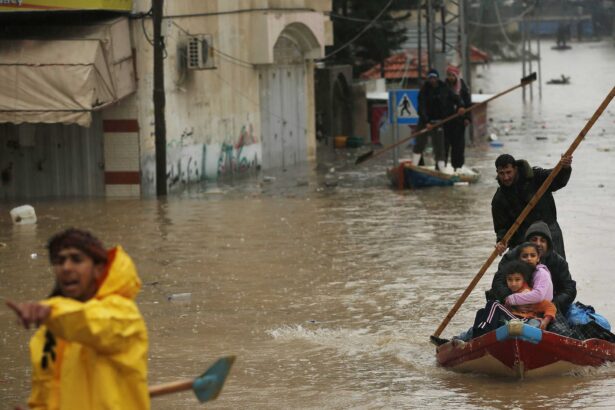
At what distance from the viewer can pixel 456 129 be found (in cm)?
2431

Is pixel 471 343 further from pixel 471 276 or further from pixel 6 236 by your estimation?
pixel 6 236

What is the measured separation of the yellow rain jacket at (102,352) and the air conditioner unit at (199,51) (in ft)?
62.4

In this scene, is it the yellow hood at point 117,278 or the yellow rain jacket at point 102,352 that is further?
the yellow hood at point 117,278

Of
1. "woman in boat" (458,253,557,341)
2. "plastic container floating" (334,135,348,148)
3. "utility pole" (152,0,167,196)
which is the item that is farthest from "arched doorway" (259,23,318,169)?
"woman in boat" (458,253,557,341)

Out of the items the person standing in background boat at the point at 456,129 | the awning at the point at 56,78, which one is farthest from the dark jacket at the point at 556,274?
the person standing in background boat at the point at 456,129

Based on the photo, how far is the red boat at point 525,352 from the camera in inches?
380

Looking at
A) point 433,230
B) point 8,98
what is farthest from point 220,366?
point 8,98

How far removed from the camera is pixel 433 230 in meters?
18.7

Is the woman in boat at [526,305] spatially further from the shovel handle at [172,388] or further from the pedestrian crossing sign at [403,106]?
the pedestrian crossing sign at [403,106]

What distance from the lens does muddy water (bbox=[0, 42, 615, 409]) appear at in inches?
398

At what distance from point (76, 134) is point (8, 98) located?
2109mm

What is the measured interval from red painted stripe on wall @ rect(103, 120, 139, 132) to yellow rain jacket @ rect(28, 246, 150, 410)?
58.0 feet

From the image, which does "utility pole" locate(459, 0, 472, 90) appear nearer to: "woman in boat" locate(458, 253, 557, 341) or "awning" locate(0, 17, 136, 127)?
"awning" locate(0, 17, 136, 127)

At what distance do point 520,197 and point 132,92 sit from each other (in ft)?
41.0
